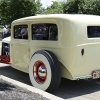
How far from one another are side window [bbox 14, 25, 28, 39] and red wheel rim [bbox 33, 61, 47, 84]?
3.64 ft

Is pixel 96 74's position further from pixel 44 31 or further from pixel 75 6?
pixel 75 6

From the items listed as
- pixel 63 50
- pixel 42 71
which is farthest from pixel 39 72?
pixel 63 50

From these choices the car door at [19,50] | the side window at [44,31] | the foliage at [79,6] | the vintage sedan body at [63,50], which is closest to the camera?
the vintage sedan body at [63,50]

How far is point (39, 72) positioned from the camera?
5719 millimetres

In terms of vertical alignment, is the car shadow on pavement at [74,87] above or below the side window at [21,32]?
below

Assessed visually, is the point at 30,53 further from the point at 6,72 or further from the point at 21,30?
the point at 6,72

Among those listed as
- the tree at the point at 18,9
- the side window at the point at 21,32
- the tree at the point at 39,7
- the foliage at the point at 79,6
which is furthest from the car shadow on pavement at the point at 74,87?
the tree at the point at 39,7

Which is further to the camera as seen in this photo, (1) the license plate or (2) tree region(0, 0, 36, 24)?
(2) tree region(0, 0, 36, 24)

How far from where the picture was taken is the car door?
20.7 feet

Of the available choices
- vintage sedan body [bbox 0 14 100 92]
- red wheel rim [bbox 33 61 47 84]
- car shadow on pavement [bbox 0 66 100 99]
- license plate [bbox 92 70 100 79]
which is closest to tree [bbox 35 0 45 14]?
car shadow on pavement [bbox 0 66 100 99]

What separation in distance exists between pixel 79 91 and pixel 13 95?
1873mm

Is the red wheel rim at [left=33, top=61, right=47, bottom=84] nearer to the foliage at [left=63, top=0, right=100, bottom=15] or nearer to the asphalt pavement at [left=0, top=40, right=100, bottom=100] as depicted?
the asphalt pavement at [left=0, top=40, right=100, bottom=100]

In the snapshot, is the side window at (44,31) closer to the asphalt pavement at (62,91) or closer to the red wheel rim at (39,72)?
the red wheel rim at (39,72)

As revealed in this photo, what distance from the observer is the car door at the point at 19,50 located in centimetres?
631
